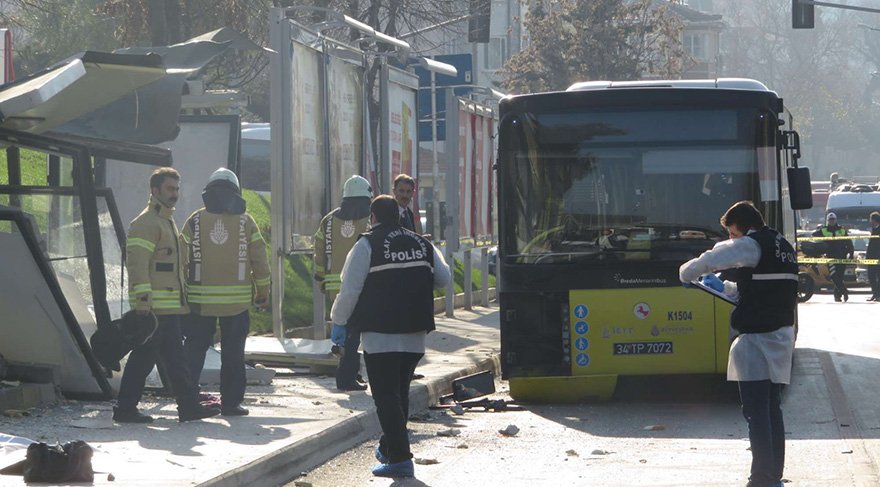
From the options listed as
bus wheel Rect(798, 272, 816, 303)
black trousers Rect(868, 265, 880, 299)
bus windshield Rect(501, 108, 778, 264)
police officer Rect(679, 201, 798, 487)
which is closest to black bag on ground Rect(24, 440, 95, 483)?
police officer Rect(679, 201, 798, 487)

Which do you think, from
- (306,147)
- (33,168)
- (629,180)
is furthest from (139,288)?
(33,168)

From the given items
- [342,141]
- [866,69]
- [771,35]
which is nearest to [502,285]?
[342,141]

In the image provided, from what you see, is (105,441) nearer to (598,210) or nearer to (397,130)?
(598,210)

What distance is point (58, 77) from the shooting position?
10.7m

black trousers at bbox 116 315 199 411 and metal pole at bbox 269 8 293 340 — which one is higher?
metal pole at bbox 269 8 293 340

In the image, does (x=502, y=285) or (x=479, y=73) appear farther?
(x=479, y=73)

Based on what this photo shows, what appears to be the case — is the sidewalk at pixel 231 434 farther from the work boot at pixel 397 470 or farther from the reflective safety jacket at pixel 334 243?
the reflective safety jacket at pixel 334 243

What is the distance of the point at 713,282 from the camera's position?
876 cm

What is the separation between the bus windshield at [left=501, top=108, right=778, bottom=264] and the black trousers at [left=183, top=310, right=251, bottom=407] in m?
2.89

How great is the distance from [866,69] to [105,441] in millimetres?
166695

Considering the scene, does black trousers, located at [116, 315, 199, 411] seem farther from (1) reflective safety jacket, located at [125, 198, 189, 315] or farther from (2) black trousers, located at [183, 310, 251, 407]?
(2) black trousers, located at [183, 310, 251, 407]

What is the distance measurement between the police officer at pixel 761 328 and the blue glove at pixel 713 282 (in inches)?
4.1

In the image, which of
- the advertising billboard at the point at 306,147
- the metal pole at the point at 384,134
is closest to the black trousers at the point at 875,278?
the metal pole at the point at 384,134

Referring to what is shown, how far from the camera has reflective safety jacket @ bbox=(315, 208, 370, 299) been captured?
13.5 metres
